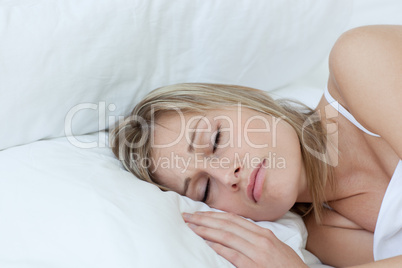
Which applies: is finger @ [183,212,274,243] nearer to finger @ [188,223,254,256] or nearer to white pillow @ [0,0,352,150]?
finger @ [188,223,254,256]

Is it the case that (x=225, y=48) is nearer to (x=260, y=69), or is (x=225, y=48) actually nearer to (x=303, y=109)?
(x=260, y=69)

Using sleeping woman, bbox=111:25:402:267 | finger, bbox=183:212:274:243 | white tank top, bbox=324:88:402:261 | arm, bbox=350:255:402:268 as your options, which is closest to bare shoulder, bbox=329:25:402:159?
sleeping woman, bbox=111:25:402:267

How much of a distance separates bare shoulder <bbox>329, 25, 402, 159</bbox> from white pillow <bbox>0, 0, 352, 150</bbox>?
387 mm

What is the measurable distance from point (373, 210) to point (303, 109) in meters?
0.33

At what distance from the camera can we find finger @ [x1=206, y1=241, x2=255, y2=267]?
961mm

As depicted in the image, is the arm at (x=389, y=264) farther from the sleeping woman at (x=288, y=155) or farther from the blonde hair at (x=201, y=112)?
the blonde hair at (x=201, y=112)

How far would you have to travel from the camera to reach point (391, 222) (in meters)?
1.19

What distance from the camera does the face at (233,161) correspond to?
44.8 inches

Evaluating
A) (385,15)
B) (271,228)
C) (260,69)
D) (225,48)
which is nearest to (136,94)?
(225,48)

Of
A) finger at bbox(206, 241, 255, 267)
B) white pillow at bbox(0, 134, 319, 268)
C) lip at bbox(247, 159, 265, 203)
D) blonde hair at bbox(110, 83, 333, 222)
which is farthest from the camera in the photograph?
blonde hair at bbox(110, 83, 333, 222)

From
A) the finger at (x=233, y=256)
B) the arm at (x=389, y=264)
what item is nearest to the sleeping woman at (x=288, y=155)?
the finger at (x=233, y=256)

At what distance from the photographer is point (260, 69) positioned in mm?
1539

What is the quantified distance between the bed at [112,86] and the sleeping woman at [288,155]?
74mm

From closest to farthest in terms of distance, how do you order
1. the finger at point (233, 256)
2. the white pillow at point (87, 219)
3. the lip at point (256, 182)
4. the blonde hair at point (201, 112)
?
the white pillow at point (87, 219) → the finger at point (233, 256) → the lip at point (256, 182) → the blonde hair at point (201, 112)
